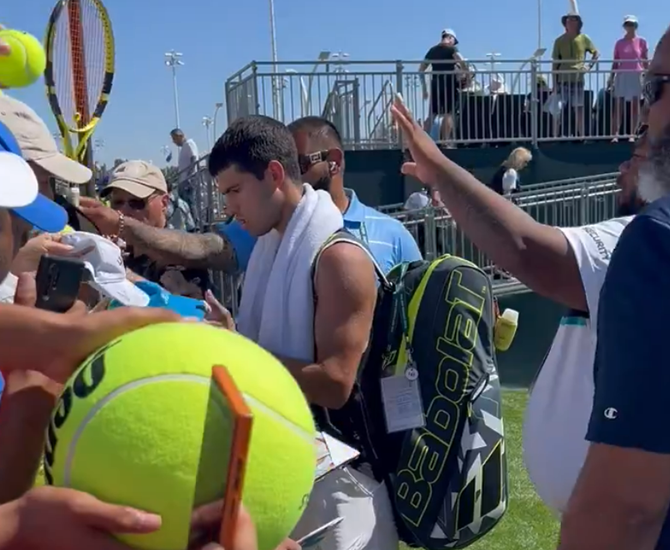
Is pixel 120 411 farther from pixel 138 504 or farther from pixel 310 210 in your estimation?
pixel 310 210

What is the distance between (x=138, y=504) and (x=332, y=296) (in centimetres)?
147

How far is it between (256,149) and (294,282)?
0.51 meters

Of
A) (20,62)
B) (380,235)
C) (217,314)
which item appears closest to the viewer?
(217,314)

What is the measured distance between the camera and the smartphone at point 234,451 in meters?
0.88

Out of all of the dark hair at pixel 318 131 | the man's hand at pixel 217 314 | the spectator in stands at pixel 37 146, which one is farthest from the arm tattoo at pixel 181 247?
the man's hand at pixel 217 314

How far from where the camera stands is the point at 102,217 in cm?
380

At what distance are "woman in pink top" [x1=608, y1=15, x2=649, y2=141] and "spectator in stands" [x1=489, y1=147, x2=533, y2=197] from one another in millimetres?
2191

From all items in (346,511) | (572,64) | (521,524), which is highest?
(572,64)

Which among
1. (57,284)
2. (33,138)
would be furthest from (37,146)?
(57,284)

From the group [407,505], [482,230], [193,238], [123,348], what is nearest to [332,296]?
[482,230]

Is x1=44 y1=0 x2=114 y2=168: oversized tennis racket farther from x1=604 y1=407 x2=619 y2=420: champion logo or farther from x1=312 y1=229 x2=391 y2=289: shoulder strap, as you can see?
x1=604 y1=407 x2=619 y2=420: champion logo

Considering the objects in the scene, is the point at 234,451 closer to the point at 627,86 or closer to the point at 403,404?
the point at 403,404

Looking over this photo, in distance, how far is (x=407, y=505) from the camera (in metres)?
2.43

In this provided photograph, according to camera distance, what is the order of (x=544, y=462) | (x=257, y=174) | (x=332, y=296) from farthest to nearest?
(x=257, y=174), (x=332, y=296), (x=544, y=462)
